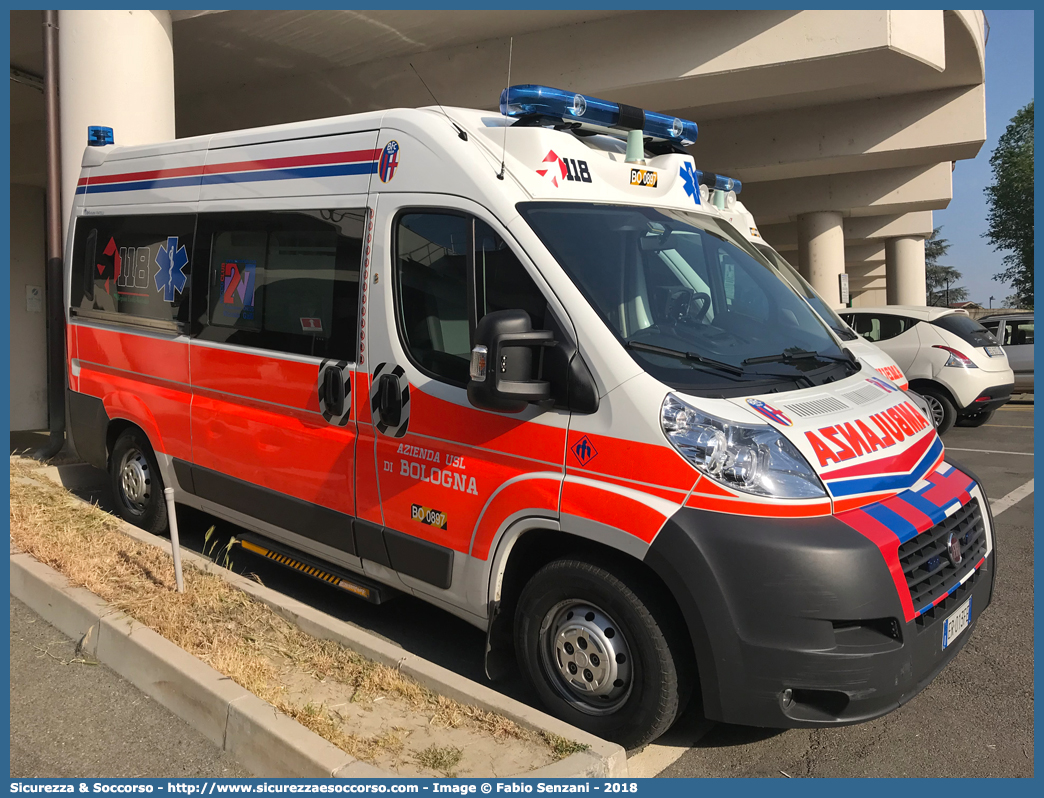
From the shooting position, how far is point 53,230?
329 inches

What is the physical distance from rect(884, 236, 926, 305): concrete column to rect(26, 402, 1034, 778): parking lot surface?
26532mm

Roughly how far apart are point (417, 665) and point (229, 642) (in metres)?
0.96

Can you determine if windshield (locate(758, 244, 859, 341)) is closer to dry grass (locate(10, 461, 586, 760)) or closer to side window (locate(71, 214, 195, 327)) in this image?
dry grass (locate(10, 461, 586, 760))

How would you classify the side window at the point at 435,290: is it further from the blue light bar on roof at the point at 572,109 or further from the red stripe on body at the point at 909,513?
the red stripe on body at the point at 909,513

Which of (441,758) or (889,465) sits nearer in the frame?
(441,758)

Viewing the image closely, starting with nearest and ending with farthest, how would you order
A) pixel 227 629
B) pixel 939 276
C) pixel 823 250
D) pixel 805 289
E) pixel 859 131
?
pixel 227 629 < pixel 805 289 < pixel 859 131 < pixel 823 250 < pixel 939 276

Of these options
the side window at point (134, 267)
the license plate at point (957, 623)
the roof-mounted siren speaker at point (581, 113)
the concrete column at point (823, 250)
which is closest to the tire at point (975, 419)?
the concrete column at point (823, 250)

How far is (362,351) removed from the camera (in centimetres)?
434

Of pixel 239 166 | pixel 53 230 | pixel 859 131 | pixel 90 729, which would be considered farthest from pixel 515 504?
pixel 859 131

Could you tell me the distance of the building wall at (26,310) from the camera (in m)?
16.4

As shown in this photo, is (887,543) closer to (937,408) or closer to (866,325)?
(937,408)

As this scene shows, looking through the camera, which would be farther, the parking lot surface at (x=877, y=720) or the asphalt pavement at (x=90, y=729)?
the parking lot surface at (x=877, y=720)

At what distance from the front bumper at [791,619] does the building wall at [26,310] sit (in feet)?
54.2

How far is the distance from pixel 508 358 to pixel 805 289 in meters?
4.10
